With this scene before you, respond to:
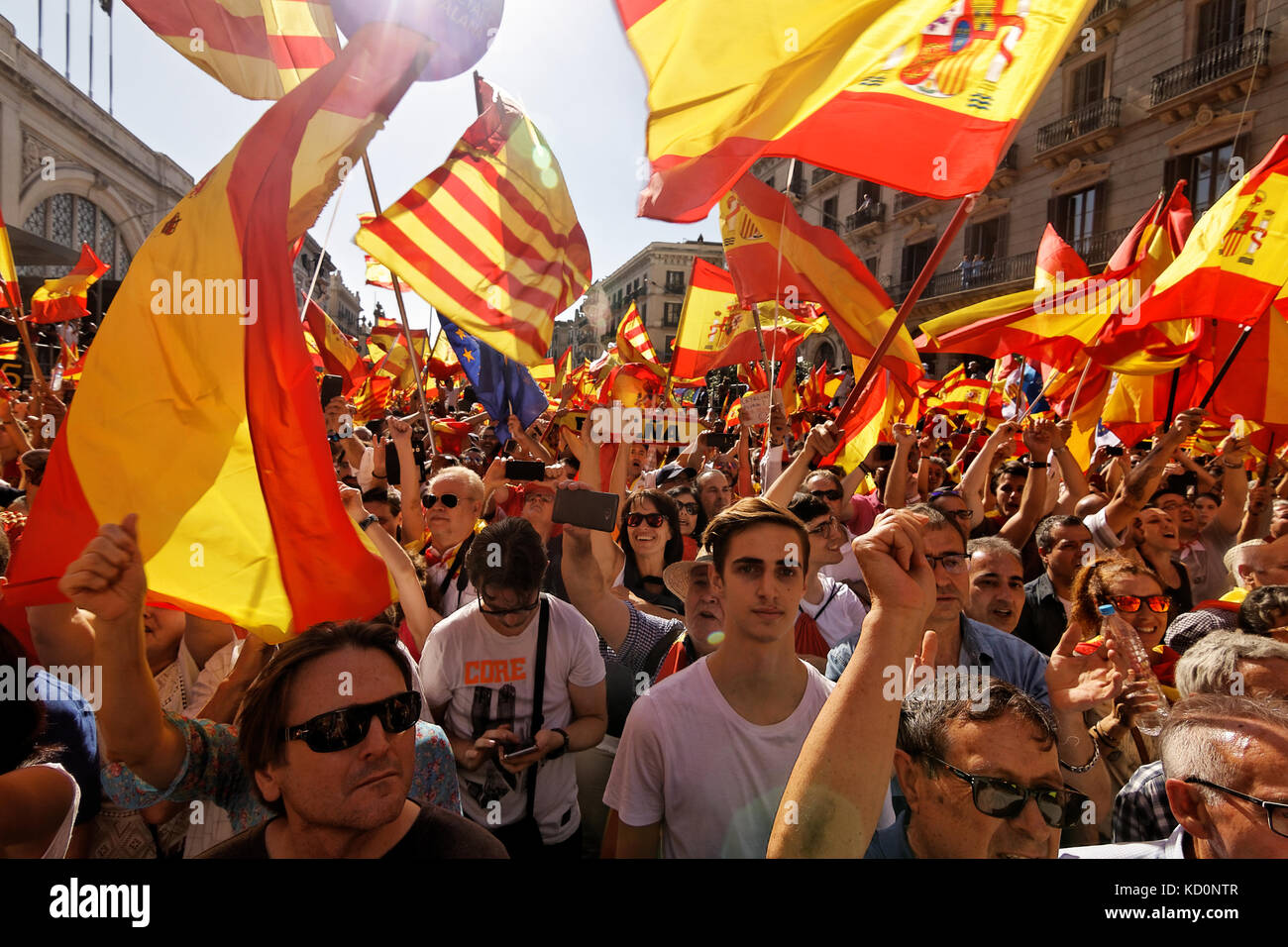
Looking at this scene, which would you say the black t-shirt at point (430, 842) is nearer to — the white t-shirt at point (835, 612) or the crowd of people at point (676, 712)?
the crowd of people at point (676, 712)

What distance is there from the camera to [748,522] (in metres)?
2.24

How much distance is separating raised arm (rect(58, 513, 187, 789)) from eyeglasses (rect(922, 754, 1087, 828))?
1.77 meters

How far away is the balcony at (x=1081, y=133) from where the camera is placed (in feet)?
69.4

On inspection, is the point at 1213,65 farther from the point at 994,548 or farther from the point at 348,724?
the point at 348,724

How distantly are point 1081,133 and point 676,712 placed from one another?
2588cm

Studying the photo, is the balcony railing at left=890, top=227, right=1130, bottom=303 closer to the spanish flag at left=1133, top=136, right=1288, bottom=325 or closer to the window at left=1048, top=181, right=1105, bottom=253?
the window at left=1048, top=181, right=1105, bottom=253

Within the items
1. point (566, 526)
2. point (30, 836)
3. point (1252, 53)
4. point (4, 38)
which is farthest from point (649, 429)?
point (4, 38)

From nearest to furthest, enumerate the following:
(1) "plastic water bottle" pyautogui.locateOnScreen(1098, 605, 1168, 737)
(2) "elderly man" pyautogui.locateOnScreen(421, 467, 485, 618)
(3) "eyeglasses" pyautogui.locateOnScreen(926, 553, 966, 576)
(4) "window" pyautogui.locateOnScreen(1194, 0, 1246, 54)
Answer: (1) "plastic water bottle" pyautogui.locateOnScreen(1098, 605, 1168, 737) < (3) "eyeglasses" pyautogui.locateOnScreen(926, 553, 966, 576) < (2) "elderly man" pyautogui.locateOnScreen(421, 467, 485, 618) < (4) "window" pyautogui.locateOnScreen(1194, 0, 1246, 54)

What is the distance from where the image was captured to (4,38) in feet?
73.4

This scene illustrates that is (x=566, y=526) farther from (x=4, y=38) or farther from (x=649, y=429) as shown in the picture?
(x=4, y=38)

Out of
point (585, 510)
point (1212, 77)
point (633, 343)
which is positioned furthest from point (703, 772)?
point (1212, 77)

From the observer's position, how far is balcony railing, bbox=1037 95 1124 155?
69.3 ft

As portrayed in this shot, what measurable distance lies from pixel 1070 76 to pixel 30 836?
28.2m

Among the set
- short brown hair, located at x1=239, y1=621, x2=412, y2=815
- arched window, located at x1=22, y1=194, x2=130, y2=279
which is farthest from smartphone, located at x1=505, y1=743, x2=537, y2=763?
arched window, located at x1=22, y1=194, x2=130, y2=279
